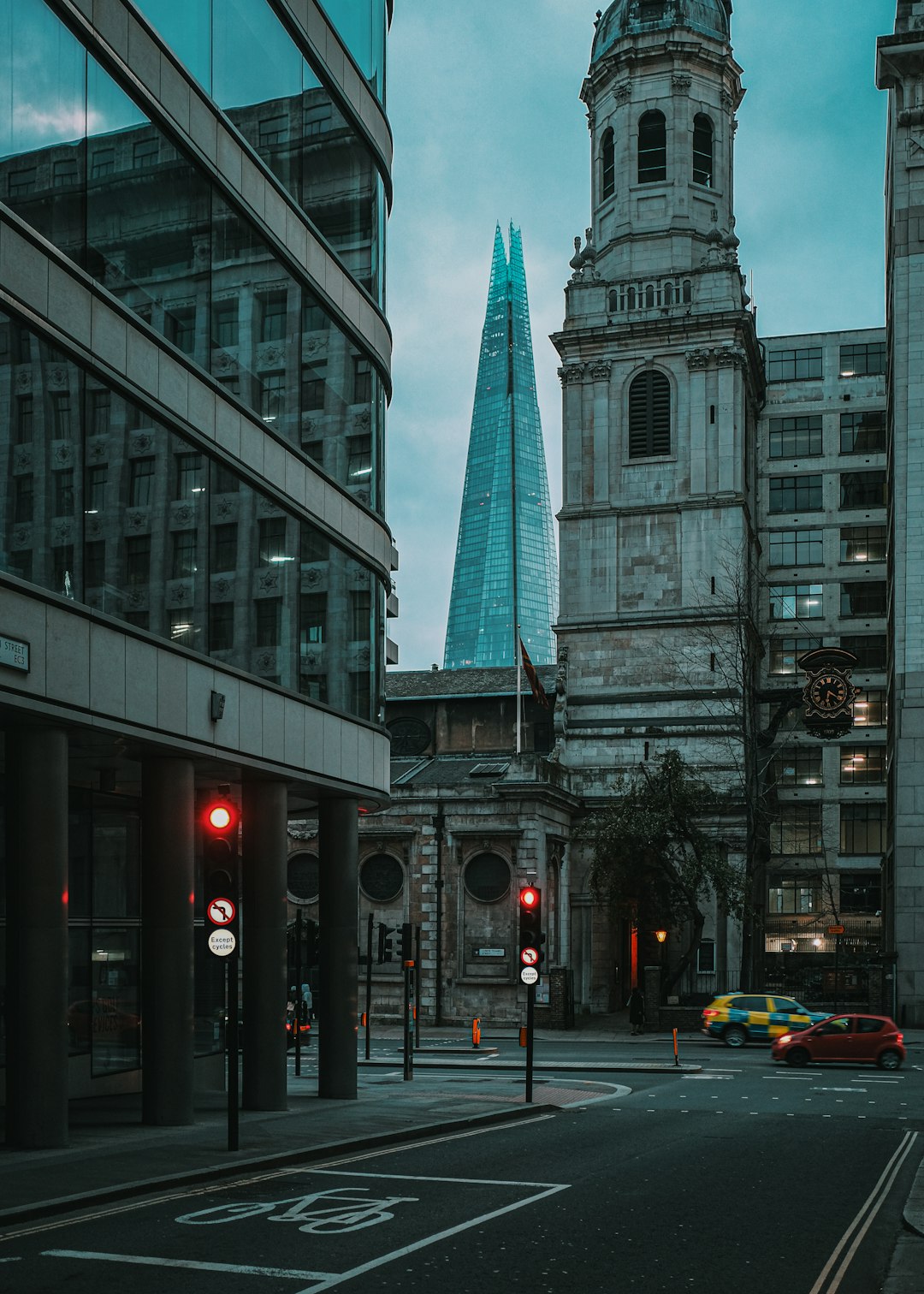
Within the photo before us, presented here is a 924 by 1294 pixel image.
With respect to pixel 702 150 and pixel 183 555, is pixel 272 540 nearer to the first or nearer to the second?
pixel 183 555

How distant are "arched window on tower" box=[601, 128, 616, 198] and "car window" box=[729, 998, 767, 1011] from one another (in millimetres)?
43943

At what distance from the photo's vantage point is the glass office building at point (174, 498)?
18.0 metres

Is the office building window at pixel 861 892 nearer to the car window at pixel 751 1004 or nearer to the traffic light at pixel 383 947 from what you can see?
the car window at pixel 751 1004

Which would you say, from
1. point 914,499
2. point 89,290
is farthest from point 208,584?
point 914,499

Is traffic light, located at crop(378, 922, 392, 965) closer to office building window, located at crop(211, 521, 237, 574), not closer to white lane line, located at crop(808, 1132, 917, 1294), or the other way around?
office building window, located at crop(211, 521, 237, 574)

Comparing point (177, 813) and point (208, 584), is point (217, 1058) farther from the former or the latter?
point (208, 584)

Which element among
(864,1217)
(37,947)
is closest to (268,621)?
(37,947)

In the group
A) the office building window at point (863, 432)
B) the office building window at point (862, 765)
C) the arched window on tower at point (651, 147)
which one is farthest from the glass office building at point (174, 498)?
the office building window at point (863, 432)

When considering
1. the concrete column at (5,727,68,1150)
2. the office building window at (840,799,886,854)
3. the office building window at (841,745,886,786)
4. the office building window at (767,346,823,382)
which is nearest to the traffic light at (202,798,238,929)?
the concrete column at (5,727,68,1150)

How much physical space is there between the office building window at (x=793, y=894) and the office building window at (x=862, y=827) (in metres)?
→ 2.39

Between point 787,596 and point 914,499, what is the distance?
21.6 metres

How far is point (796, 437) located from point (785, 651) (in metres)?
11.5

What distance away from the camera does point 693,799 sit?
55.7 meters

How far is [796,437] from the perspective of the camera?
8000 centimetres
